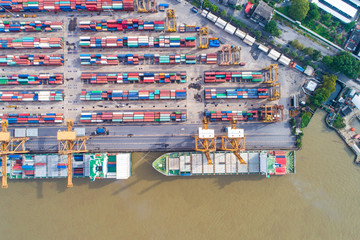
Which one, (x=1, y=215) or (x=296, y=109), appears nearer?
(x=1, y=215)

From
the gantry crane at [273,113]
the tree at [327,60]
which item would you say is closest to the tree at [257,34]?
the tree at [327,60]

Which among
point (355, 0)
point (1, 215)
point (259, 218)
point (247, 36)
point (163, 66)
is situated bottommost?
point (1, 215)

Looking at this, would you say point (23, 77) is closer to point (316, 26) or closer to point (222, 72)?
point (222, 72)

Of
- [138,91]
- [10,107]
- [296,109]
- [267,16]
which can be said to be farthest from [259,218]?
[10,107]

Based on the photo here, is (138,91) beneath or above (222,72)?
beneath

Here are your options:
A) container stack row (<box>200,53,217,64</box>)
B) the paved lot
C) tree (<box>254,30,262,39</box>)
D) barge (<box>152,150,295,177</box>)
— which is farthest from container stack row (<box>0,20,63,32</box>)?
tree (<box>254,30,262,39</box>)

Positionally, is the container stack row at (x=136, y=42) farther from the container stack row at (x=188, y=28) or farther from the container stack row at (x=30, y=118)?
the container stack row at (x=30, y=118)

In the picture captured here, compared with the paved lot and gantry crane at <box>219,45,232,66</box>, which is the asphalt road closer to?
the paved lot
